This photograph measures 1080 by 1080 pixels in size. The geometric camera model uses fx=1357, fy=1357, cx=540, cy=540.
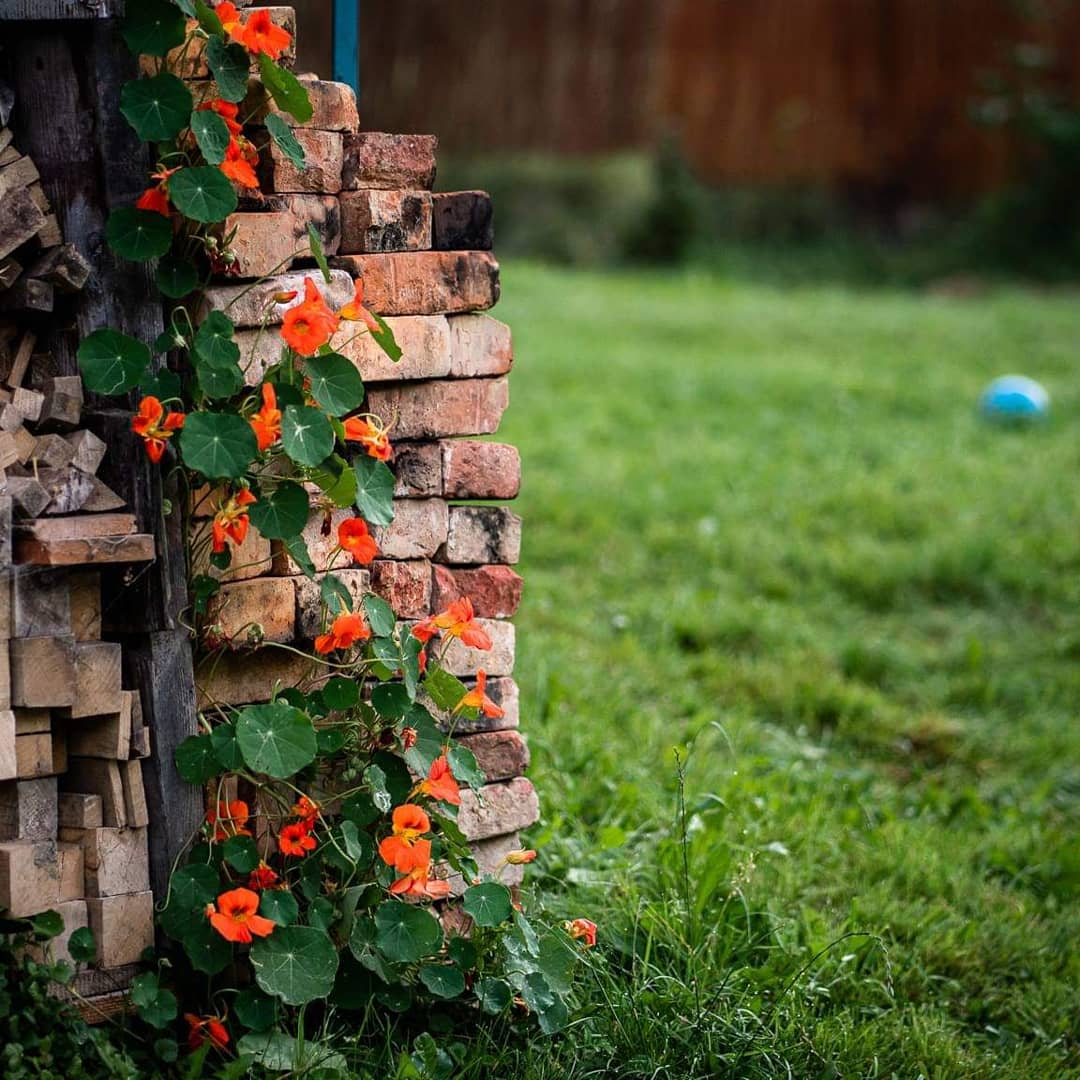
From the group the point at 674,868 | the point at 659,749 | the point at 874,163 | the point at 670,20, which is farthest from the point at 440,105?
the point at 674,868

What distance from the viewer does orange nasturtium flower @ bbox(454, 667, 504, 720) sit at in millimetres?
2004

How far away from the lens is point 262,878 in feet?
6.10

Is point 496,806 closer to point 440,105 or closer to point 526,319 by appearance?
point 526,319

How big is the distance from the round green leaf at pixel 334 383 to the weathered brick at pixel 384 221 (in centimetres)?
26

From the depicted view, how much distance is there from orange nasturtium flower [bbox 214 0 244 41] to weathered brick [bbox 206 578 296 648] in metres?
0.73

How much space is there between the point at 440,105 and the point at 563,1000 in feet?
34.4

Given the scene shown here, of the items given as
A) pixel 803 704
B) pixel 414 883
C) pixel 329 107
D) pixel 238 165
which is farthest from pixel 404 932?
pixel 803 704

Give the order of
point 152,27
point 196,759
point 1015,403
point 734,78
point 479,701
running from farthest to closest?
point 734,78
point 1015,403
point 479,701
point 196,759
point 152,27

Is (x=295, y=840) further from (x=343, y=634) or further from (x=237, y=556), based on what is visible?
(x=237, y=556)

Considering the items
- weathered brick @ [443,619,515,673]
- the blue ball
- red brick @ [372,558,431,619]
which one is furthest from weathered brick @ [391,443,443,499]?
the blue ball

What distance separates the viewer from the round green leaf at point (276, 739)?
1.75m

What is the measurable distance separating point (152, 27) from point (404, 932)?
1230 mm

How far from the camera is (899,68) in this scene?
12602 millimetres

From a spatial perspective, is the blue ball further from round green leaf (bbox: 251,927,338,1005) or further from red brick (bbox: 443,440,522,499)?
round green leaf (bbox: 251,927,338,1005)
